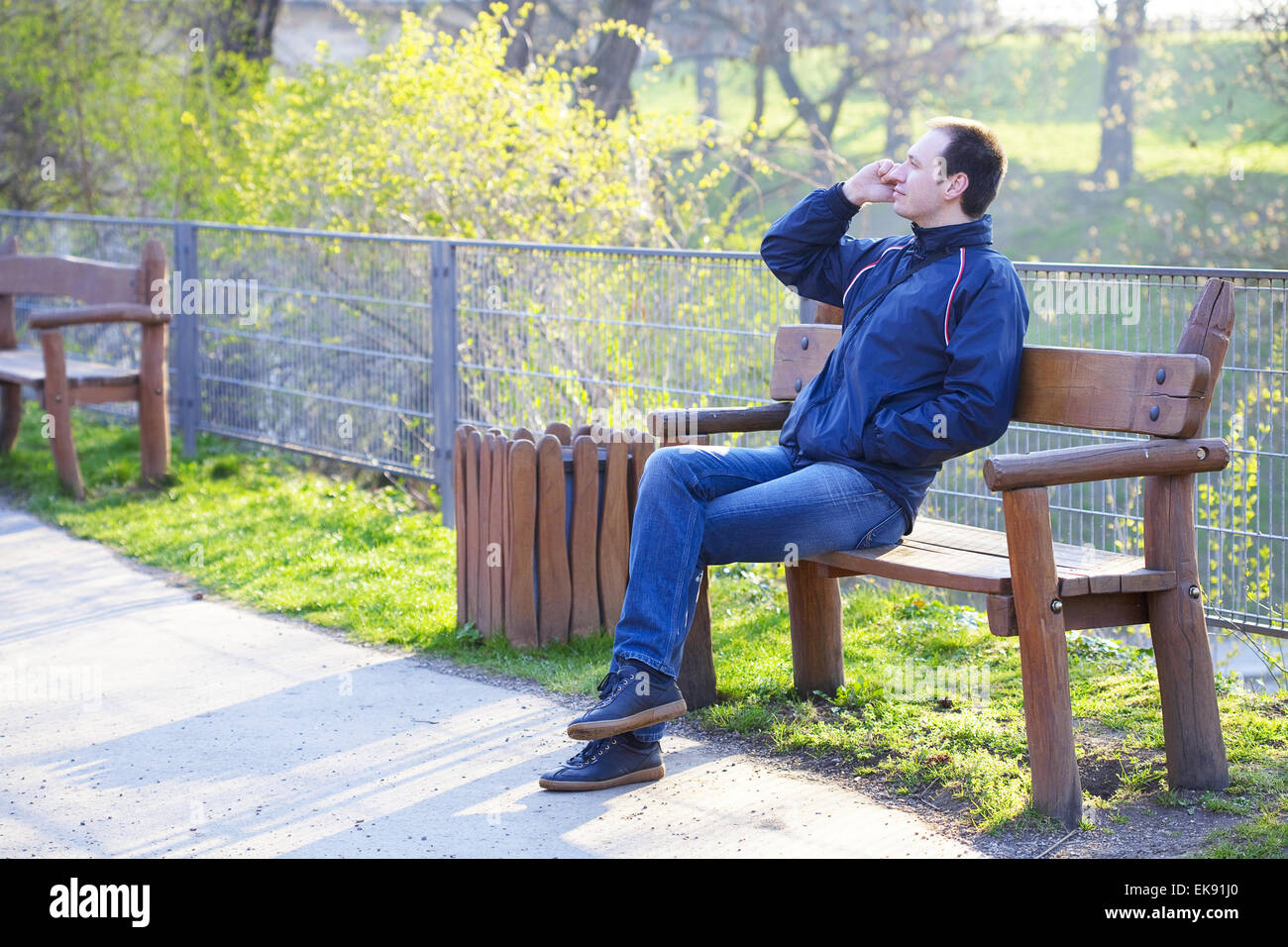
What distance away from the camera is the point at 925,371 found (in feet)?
12.8

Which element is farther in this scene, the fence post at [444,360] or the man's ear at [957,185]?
the fence post at [444,360]

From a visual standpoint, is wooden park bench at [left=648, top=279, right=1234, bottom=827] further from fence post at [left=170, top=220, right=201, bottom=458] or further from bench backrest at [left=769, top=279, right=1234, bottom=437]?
fence post at [left=170, top=220, right=201, bottom=458]

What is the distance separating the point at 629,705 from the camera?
3771 mm

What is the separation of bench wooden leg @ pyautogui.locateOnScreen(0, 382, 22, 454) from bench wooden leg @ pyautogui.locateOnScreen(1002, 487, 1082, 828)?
705 cm

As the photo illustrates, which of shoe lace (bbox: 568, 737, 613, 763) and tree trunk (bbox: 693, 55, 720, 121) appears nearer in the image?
shoe lace (bbox: 568, 737, 613, 763)

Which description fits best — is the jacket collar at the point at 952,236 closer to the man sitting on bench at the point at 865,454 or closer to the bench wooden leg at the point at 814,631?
the man sitting on bench at the point at 865,454

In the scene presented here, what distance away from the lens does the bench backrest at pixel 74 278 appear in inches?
314

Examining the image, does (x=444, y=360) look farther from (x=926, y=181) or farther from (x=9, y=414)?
(x=926, y=181)

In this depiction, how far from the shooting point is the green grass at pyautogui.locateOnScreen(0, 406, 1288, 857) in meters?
3.93

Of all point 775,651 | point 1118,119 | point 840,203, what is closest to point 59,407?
point 775,651

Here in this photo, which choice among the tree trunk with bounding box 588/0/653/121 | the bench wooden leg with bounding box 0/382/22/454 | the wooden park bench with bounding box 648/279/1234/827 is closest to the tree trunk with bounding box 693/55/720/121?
the tree trunk with bounding box 588/0/653/121

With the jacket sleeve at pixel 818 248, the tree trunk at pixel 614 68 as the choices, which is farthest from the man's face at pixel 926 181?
the tree trunk at pixel 614 68

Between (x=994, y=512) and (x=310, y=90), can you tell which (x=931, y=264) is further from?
(x=310, y=90)
